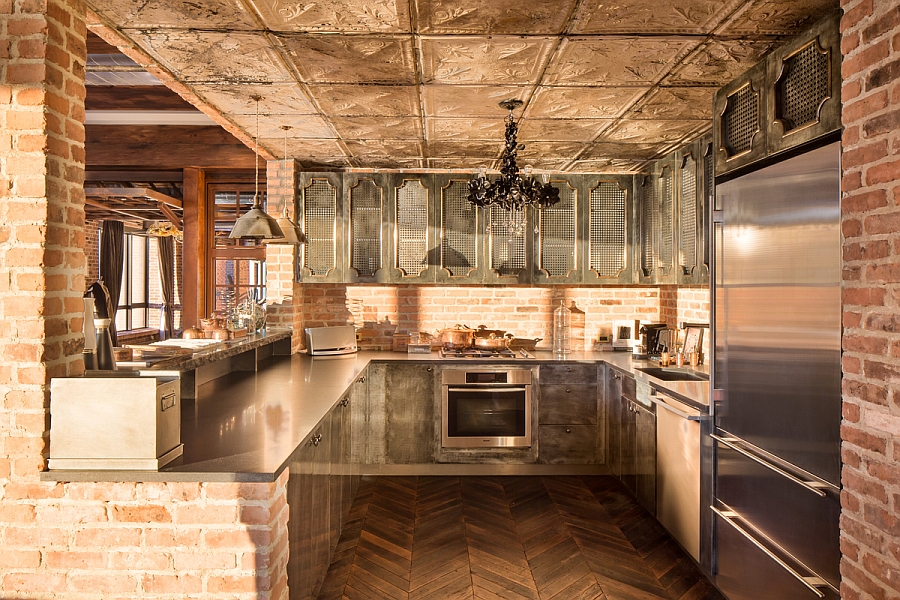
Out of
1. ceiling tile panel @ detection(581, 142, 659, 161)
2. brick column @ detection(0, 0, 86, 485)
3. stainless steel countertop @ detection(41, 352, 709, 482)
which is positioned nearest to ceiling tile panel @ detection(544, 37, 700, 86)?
ceiling tile panel @ detection(581, 142, 659, 161)

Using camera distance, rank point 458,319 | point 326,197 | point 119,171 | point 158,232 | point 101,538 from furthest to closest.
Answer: point 158,232 < point 119,171 < point 458,319 < point 326,197 < point 101,538

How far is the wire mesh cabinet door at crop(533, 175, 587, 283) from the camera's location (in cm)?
518

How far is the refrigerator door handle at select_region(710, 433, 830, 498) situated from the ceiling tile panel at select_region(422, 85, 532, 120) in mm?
1978

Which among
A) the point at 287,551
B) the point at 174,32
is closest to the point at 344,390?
the point at 287,551

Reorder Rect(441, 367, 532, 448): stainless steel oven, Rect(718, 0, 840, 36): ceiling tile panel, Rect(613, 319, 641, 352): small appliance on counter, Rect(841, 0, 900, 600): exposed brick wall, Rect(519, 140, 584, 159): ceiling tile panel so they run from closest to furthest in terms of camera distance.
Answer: Rect(841, 0, 900, 600): exposed brick wall
Rect(718, 0, 840, 36): ceiling tile panel
Rect(519, 140, 584, 159): ceiling tile panel
Rect(441, 367, 532, 448): stainless steel oven
Rect(613, 319, 641, 352): small appliance on counter

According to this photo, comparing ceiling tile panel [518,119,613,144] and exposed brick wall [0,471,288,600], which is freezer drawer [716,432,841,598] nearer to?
exposed brick wall [0,471,288,600]

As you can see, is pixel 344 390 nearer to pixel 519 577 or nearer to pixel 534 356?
pixel 519 577

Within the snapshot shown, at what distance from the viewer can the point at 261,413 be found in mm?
2801

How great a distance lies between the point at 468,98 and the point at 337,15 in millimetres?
1120

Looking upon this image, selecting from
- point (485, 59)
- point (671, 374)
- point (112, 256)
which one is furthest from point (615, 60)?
point (112, 256)

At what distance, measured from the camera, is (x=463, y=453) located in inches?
188

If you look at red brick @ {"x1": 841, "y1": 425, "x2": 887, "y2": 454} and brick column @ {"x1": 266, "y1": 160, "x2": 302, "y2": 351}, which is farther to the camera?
brick column @ {"x1": 266, "y1": 160, "x2": 302, "y2": 351}

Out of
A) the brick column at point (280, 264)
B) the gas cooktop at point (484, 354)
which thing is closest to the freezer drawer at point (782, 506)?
the gas cooktop at point (484, 354)

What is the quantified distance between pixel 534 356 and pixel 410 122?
2261mm
